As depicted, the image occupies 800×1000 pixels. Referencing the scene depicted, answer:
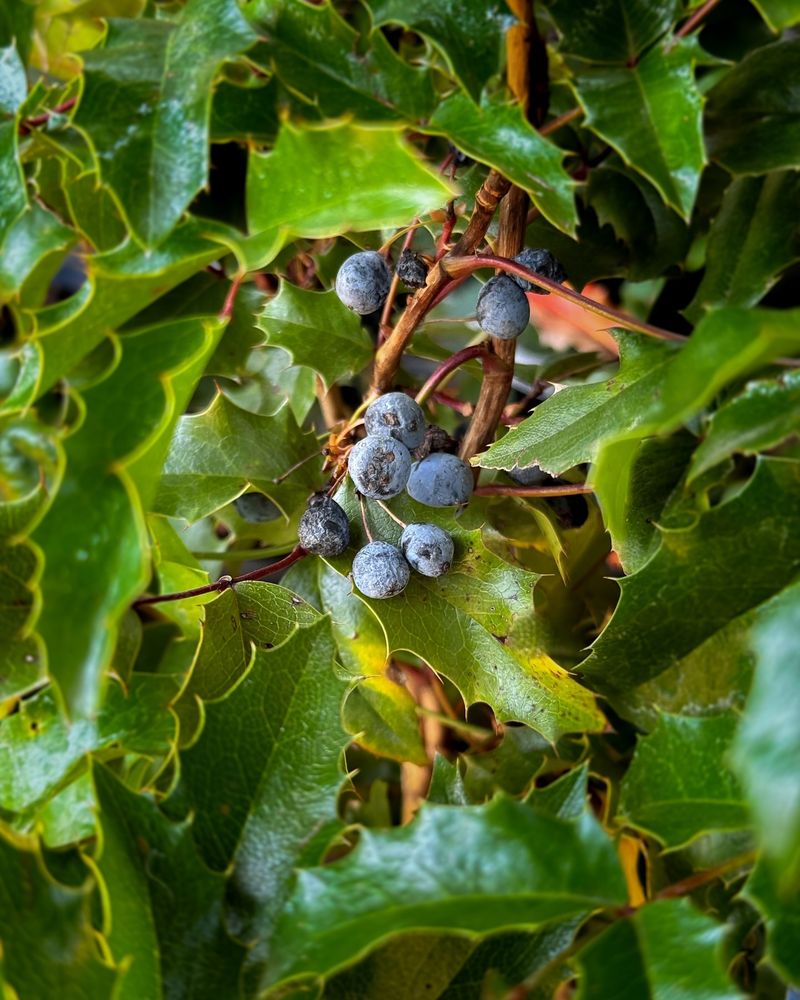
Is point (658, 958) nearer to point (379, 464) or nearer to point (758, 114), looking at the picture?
point (379, 464)

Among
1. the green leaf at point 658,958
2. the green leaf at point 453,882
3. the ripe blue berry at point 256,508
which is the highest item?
the green leaf at point 453,882

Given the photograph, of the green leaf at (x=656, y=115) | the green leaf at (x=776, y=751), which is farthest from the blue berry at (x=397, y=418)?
the green leaf at (x=776, y=751)

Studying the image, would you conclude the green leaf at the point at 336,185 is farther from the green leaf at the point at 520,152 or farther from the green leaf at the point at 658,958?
the green leaf at the point at 658,958

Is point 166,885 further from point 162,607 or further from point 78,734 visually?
point 162,607

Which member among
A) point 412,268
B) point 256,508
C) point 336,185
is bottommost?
point 256,508

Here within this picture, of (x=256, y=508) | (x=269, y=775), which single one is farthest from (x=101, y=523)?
(x=256, y=508)

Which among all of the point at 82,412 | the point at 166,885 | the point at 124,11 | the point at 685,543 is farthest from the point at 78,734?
the point at 124,11
